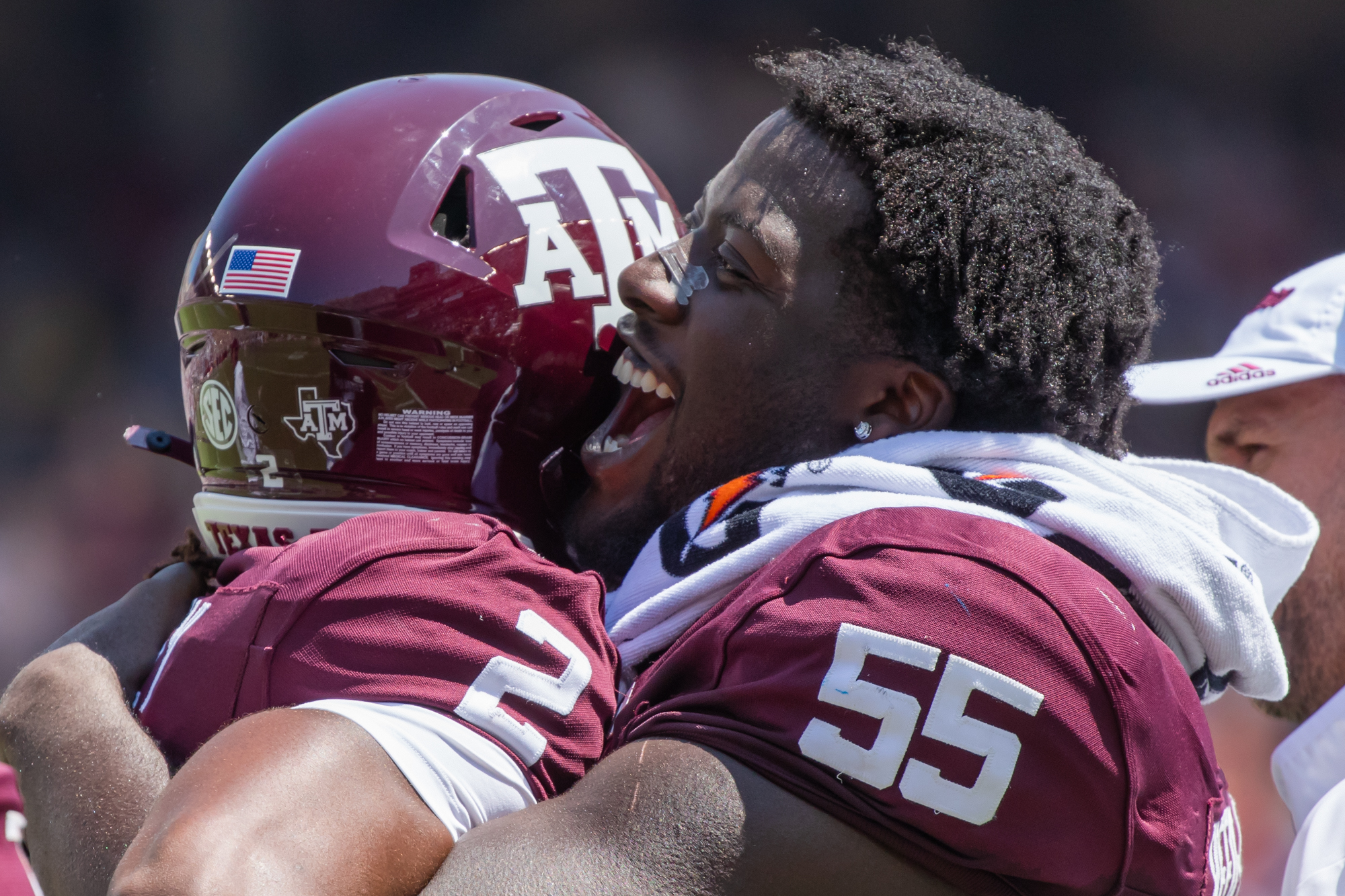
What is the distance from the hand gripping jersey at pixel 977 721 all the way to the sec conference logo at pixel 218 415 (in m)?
1.05

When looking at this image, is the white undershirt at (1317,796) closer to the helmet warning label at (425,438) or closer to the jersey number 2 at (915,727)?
the jersey number 2 at (915,727)

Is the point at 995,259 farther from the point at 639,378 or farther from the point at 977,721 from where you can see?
the point at 977,721

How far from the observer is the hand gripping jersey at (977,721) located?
1119mm

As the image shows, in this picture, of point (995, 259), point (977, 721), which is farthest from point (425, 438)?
point (977, 721)

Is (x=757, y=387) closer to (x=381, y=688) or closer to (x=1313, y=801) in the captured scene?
(x=381, y=688)

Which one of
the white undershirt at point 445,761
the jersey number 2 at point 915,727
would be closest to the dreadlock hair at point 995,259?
the jersey number 2 at point 915,727

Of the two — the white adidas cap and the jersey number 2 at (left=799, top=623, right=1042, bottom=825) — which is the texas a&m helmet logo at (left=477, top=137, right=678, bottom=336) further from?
the white adidas cap

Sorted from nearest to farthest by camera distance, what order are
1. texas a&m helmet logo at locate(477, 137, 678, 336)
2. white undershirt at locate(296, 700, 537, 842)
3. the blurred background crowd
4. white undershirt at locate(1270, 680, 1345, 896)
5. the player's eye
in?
1. white undershirt at locate(296, 700, 537, 842)
2. the player's eye
3. texas a&m helmet logo at locate(477, 137, 678, 336)
4. white undershirt at locate(1270, 680, 1345, 896)
5. the blurred background crowd

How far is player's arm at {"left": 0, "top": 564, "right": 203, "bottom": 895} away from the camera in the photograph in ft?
Result: 4.42

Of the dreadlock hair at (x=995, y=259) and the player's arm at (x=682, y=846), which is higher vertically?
the dreadlock hair at (x=995, y=259)

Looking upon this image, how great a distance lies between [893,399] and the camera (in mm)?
1641

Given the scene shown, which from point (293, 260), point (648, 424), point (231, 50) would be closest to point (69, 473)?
point (231, 50)

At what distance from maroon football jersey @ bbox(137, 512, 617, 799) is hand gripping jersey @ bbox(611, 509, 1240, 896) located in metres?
0.17

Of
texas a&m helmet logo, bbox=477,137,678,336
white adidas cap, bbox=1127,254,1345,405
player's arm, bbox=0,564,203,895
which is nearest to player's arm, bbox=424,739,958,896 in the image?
player's arm, bbox=0,564,203,895
